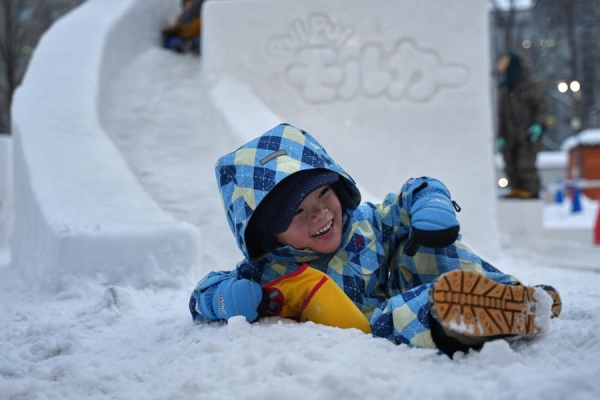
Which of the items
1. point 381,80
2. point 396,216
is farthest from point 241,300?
point 381,80

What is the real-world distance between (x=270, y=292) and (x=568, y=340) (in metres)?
0.78

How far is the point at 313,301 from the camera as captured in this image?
158 cm

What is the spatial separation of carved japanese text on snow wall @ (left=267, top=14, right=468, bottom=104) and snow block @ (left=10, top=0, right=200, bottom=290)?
1575 mm

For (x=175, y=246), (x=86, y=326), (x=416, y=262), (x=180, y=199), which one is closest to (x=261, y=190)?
(x=416, y=262)

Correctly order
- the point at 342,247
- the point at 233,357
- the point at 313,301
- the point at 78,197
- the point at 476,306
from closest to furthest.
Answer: the point at 476,306
the point at 233,357
the point at 313,301
the point at 342,247
the point at 78,197

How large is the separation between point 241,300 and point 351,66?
3229 millimetres

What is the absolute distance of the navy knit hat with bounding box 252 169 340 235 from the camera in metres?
1.59

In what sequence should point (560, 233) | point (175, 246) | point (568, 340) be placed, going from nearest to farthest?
1. point (568, 340)
2. point (175, 246)
3. point (560, 233)

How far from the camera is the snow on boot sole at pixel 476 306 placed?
1.17 m

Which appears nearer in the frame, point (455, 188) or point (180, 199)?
point (180, 199)

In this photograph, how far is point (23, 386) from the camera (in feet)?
4.26

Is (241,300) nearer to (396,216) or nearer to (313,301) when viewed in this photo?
(313,301)

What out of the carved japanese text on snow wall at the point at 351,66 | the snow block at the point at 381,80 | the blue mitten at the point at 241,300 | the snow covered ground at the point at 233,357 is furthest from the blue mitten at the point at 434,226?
the carved japanese text on snow wall at the point at 351,66

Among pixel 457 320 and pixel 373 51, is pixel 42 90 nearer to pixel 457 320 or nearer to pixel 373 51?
pixel 373 51
